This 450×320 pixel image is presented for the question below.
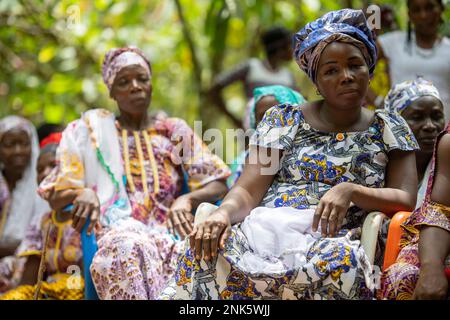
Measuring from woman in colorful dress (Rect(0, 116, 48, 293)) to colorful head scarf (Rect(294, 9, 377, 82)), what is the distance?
253 cm

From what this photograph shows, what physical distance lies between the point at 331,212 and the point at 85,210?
1.47m

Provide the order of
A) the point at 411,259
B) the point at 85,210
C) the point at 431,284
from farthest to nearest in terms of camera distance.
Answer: the point at 85,210 → the point at 411,259 → the point at 431,284

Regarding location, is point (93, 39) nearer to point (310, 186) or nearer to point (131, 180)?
point (131, 180)

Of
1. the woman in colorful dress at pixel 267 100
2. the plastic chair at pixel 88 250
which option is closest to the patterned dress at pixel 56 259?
the plastic chair at pixel 88 250

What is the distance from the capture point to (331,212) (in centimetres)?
308

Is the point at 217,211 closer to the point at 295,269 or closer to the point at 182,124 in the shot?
the point at 295,269

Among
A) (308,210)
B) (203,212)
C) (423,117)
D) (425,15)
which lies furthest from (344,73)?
(425,15)

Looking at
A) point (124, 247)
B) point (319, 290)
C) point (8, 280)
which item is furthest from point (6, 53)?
point (319, 290)

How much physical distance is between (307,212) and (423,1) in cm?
258

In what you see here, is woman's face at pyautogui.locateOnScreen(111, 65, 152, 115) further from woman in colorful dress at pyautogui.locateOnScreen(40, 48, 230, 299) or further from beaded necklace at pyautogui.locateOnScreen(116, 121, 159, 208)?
beaded necklace at pyautogui.locateOnScreen(116, 121, 159, 208)

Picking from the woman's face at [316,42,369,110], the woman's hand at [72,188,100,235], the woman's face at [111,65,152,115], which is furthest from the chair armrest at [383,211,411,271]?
the woman's face at [111,65,152,115]

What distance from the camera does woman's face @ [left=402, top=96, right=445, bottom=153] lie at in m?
4.23

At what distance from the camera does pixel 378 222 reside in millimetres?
3150

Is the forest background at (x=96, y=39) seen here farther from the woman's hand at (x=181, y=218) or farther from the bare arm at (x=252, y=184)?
the bare arm at (x=252, y=184)
